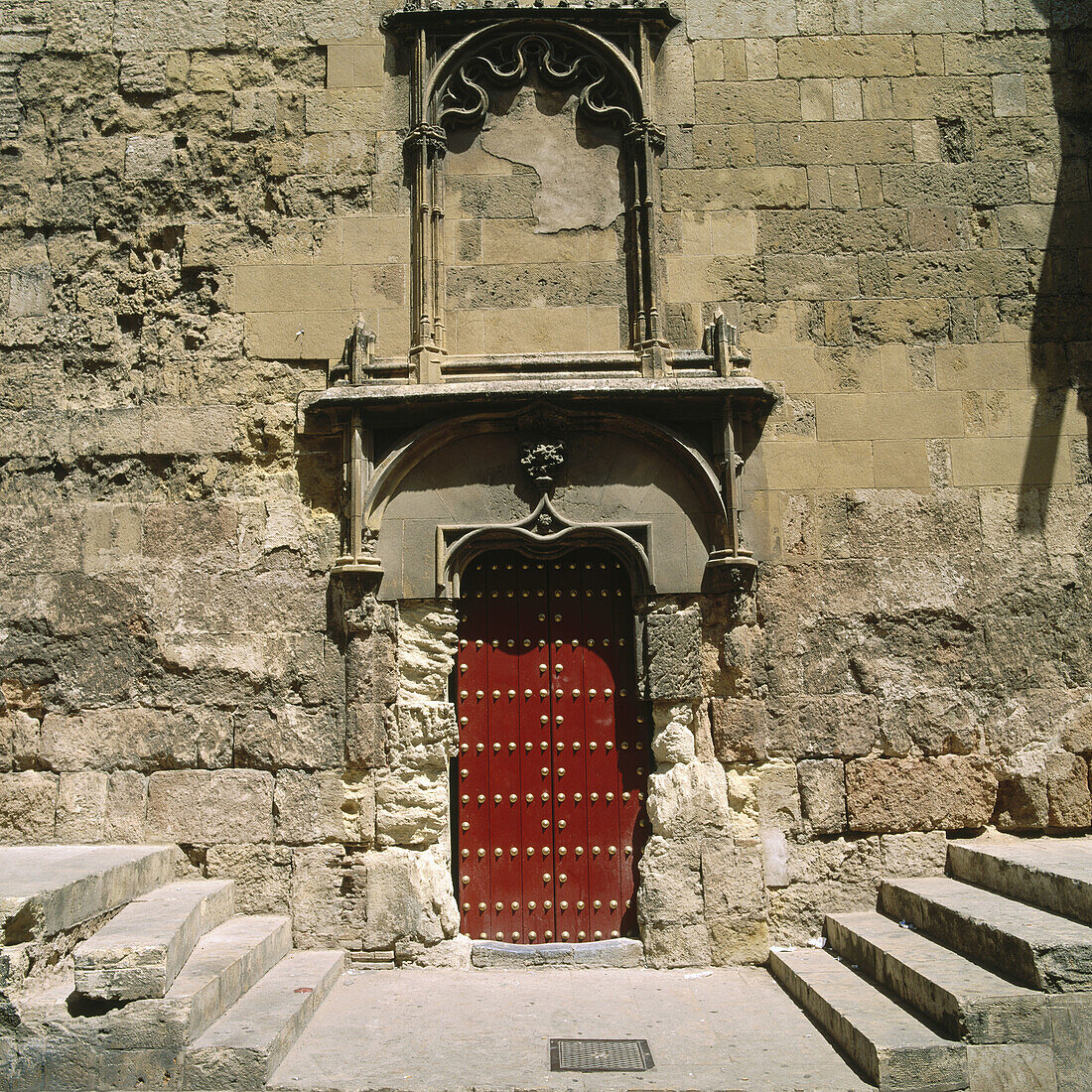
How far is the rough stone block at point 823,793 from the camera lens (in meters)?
4.80

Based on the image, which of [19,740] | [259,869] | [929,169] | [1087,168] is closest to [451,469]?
[259,869]

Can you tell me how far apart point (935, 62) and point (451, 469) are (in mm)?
3627

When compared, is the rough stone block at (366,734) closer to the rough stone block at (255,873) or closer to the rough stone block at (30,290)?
the rough stone block at (255,873)

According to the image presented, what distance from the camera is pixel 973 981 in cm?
344

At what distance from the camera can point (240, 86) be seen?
5.36 meters

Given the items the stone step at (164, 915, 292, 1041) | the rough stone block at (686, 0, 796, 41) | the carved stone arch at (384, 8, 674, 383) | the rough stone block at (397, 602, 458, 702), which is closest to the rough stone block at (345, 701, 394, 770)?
the rough stone block at (397, 602, 458, 702)

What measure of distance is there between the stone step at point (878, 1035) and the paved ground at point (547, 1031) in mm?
71

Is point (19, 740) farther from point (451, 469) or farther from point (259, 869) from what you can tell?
point (451, 469)

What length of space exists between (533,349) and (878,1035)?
360cm

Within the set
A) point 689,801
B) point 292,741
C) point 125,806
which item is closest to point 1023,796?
point 689,801

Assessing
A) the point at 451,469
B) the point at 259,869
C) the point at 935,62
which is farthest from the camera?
the point at 935,62

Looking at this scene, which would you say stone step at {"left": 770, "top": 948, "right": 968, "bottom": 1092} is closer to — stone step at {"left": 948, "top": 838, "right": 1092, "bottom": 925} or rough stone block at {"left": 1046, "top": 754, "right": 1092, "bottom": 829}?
stone step at {"left": 948, "top": 838, "right": 1092, "bottom": 925}

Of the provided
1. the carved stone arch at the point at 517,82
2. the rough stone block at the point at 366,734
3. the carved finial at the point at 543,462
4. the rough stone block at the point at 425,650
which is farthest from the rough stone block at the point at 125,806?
the carved stone arch at the point at 517,82

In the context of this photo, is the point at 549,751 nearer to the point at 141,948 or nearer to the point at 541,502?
the point at 541,502
